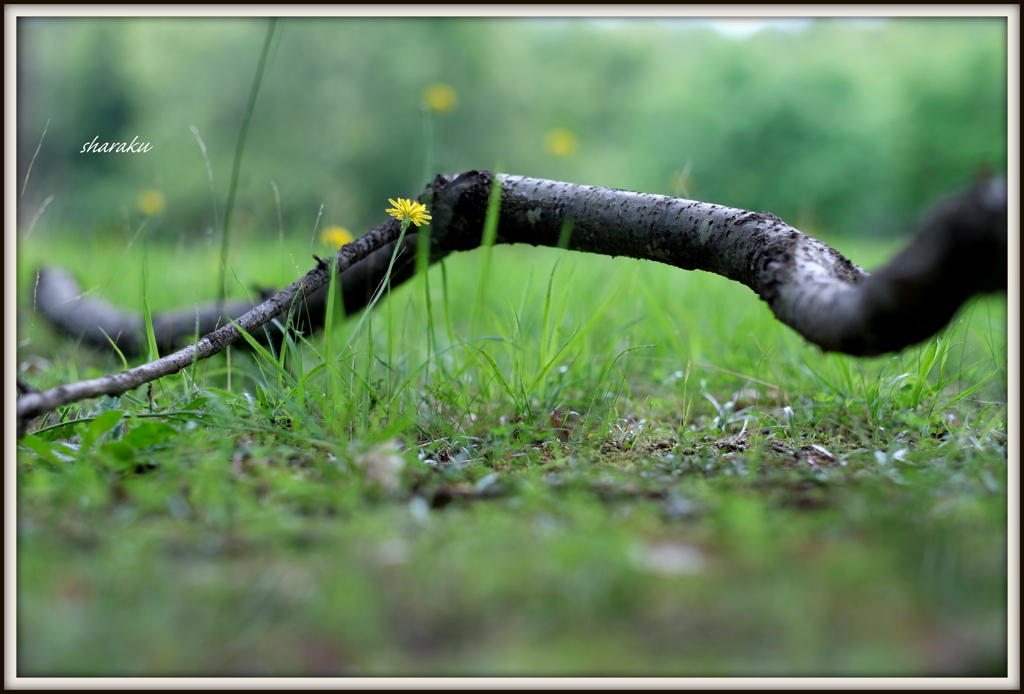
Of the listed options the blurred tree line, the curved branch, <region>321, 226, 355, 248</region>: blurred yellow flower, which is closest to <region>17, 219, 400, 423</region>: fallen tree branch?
the curved branch

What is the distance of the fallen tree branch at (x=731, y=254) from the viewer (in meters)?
1.06

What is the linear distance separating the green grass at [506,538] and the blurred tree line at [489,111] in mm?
9628

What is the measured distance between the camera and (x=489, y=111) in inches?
536

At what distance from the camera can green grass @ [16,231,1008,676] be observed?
0.85 meters

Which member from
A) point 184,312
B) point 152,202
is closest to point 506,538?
point 184,312

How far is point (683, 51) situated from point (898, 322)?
20.5 m

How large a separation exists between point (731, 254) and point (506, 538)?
875mm

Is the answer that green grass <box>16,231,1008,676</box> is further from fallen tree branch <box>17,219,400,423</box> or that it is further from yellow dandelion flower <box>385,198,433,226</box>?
yellow dandelion flower <box>385,198,433,226</box>

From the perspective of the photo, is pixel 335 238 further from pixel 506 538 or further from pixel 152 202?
pixel 506 538

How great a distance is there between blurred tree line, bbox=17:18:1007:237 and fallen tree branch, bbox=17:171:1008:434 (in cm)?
932

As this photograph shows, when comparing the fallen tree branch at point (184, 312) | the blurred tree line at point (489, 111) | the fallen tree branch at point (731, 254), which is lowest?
the fallen tree branch at point (184, 312)

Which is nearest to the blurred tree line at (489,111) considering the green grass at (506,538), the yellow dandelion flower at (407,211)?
the yellow dandelion flower at (407,211)

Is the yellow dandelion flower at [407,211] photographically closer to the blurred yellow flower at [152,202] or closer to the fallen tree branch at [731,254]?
the fallen tree branch at [731,254]

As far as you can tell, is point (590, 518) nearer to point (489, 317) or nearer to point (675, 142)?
point (489, 317)
